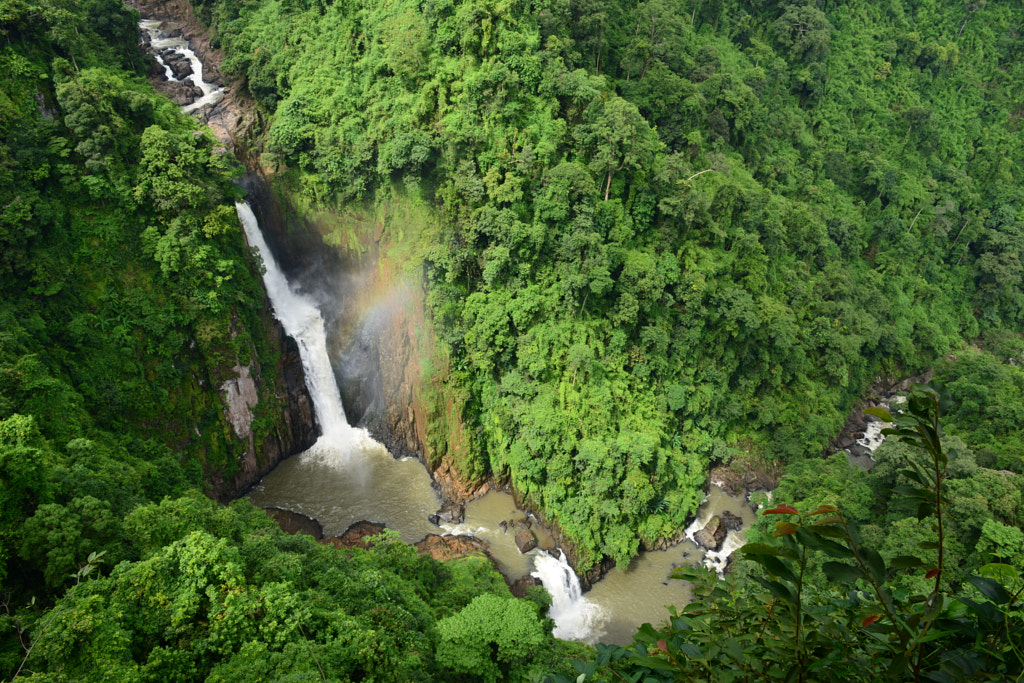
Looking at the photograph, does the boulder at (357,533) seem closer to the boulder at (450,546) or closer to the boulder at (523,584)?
the boulder at (450,546)

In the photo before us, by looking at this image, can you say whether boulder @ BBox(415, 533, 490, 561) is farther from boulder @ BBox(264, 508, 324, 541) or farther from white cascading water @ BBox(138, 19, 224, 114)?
white cascading water @ BBox(138, 19, 224, 114)

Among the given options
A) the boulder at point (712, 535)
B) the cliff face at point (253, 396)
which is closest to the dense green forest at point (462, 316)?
the cliff face at point (253, 396)

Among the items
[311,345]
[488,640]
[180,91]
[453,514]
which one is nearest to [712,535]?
[453,514]

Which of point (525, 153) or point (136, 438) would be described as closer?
point (136, 438)

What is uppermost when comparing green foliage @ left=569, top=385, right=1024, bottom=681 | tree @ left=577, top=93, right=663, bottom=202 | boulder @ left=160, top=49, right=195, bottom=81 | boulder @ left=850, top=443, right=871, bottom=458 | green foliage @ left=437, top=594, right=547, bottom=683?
boulder @ left=160, top=49, right=195, bottom=81

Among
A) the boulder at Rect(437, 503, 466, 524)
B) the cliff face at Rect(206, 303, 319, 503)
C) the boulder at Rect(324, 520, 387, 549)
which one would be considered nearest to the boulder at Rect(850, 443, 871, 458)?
the boulder at Rect(437, 503, 466, 524)

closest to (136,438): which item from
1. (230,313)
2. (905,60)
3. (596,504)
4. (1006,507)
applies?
(230,313)

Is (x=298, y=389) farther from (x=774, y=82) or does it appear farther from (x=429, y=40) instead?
(x=774, y=82)
